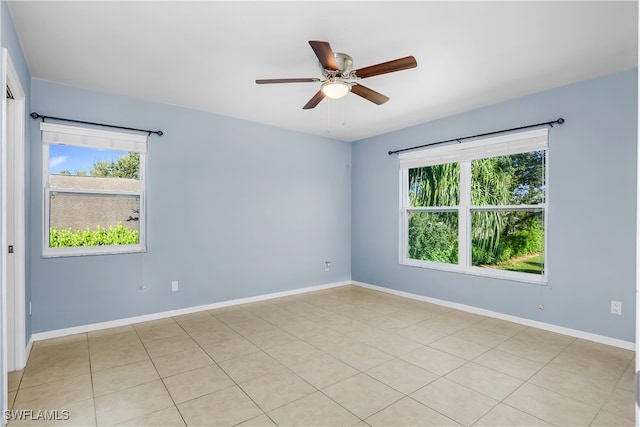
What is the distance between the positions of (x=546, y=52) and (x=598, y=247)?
1.90 m

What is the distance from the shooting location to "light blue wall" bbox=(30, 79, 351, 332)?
11.1 feet

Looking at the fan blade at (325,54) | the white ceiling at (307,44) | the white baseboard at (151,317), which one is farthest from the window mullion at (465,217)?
Result: the fan blade at (325,54)

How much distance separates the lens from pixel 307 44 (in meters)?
2.59

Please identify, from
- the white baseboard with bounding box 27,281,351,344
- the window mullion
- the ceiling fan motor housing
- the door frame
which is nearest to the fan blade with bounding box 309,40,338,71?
the ceiling fan motor housing

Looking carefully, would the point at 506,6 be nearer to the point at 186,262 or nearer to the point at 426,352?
the point at 426,352

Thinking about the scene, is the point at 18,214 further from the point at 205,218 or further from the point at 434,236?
the point at 434,236

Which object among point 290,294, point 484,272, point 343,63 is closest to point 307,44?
point 343,63

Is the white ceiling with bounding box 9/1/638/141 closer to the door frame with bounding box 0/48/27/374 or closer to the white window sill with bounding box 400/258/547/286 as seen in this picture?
the door frame with bounding box 0/48/27/374

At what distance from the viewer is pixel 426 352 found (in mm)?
2984

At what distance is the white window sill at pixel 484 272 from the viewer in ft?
12.1

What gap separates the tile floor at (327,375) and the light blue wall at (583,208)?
31 centimetres

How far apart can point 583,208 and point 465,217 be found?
1.27 metres

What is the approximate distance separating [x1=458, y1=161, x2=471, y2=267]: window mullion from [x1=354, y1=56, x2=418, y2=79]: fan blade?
2413 millimetres

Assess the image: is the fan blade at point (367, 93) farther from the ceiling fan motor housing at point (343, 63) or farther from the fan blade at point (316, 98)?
the fan blade at point (316, 98)
